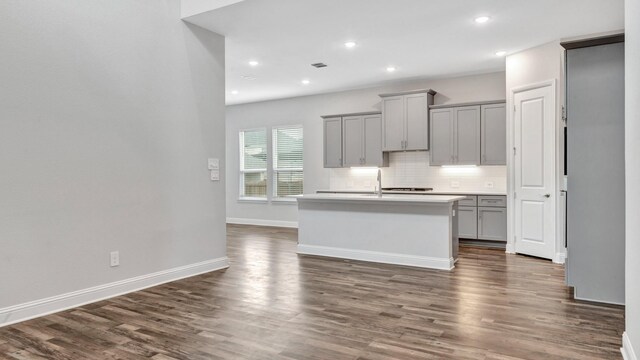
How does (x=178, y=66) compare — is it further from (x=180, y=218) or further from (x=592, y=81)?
(x=592, y=81)

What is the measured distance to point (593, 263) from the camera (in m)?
3.53

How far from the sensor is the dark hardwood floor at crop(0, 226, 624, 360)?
8.50 ft

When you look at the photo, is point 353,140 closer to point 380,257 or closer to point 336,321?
point 380,257

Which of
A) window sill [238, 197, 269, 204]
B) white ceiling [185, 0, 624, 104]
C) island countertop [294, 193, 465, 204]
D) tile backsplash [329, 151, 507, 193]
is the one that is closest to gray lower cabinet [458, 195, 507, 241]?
tile backsplash [329, 151, 507, 193]

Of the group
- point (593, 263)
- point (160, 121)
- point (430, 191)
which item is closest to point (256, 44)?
point (160, 121)

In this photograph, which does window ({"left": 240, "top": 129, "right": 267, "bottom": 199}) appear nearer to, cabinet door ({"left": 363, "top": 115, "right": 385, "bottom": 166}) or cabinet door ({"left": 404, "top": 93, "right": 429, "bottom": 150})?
cabinet door ({"left": 363, "top": 115, "right": 385, "bottom": 166})

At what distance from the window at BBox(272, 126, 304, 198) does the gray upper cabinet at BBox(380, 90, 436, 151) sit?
2276 mm

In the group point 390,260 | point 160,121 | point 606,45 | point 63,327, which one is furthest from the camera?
point 390,260

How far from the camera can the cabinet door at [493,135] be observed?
6516 mm

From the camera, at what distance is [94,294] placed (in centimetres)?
370

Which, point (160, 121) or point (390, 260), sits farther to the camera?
point (390, 260)

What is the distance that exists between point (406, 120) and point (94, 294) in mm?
5440

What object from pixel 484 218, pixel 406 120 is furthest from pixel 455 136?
pixel 484 218

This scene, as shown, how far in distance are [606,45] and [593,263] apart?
1.82 meters
